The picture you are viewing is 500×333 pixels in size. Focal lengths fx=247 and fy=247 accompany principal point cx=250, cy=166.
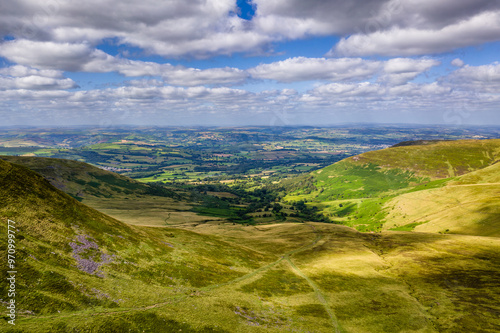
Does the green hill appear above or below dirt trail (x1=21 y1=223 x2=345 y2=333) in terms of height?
above

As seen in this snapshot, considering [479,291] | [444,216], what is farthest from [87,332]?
[444,216]

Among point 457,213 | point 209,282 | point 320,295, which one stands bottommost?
point 320,295

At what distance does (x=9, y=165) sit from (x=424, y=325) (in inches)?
4321

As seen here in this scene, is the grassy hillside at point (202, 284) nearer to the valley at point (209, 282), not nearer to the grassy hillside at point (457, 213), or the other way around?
the valley at point (209, 282)

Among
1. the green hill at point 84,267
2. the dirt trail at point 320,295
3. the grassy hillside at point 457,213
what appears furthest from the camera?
the grassy hillside at point 457,213

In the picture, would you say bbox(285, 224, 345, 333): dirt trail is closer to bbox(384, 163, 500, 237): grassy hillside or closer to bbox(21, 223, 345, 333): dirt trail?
bbox(21, 223, 345, 333): dirt trail

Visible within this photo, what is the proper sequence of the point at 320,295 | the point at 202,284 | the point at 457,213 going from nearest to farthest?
1. the point at 202,284
2. the point at 320,295
3. the point at 457,213

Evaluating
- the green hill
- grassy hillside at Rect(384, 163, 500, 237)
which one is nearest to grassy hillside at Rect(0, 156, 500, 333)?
the green hill

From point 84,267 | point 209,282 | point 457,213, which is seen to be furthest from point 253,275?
point 457,213

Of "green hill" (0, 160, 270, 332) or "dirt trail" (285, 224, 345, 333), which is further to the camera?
"dirt trail" (285, 224, 345, 333)

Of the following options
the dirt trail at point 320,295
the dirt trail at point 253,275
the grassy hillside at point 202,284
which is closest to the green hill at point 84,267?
the grassy hillside at point 202,284

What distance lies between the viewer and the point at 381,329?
181 feet

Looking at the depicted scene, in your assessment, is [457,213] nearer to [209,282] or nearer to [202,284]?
[209,282]

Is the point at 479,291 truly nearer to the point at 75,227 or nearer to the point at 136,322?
the point at 136,322
